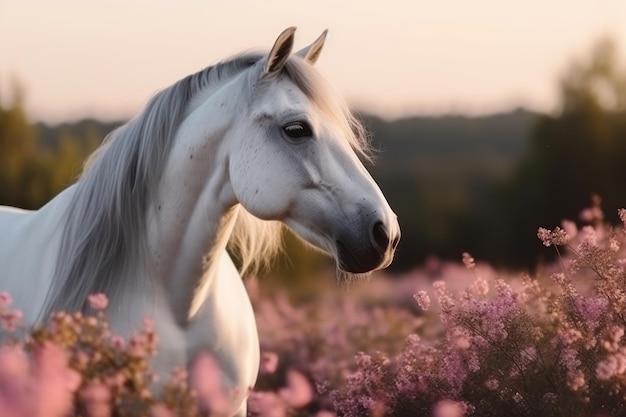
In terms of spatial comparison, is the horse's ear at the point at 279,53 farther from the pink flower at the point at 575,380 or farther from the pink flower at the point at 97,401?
the pink flower at the point at 575,380

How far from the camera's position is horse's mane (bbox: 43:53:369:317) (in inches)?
122

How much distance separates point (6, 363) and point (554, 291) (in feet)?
8.06

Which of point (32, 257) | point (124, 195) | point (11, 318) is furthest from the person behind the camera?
point (32, 257)

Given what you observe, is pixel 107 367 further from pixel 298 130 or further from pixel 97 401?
pixel 298 130

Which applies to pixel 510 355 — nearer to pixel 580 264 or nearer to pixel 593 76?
pixel 580 264

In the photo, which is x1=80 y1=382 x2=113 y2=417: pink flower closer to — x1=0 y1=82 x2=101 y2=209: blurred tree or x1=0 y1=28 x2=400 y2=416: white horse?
x1=0 y1=28 x2=400 y2=416: white horse

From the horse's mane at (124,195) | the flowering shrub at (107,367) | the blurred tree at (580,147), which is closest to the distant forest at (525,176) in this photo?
the blurred tree at (580,147)

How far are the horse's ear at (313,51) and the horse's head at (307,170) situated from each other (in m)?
0.22

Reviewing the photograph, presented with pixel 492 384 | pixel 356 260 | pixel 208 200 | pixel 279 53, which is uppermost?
pixel 279 53

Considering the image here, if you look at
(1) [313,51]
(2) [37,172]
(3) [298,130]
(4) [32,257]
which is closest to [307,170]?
(3) [298,130]

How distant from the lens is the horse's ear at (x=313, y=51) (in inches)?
128

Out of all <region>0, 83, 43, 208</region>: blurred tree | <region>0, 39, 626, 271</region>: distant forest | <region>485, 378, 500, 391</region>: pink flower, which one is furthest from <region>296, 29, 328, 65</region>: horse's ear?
<region>0, 83, 43, 208</region>: blurred tree

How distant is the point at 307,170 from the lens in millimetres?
2877

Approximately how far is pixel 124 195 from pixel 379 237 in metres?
0.89
